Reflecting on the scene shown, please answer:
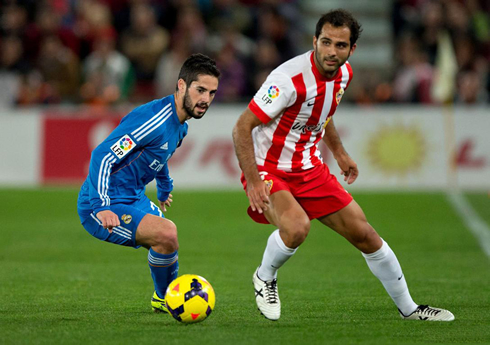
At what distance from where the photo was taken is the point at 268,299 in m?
5.78

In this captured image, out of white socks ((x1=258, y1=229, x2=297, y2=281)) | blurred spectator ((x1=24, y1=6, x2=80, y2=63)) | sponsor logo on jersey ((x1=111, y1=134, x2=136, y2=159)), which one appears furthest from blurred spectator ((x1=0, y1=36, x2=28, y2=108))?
white socks ((x1=258, y1=229, x2=297, y2=281))

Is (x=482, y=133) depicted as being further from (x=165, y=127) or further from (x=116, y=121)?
(x=165, y=127)

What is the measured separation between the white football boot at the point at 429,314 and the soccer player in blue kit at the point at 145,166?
1.78m

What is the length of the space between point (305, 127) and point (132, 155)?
127cm

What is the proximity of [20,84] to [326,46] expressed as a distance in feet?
39.0

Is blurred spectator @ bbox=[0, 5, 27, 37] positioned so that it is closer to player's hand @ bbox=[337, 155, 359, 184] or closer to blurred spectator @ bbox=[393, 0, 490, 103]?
blurred spectator @ bbox=[393, 0, 490, 103]

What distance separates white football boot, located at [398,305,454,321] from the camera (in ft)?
19.3

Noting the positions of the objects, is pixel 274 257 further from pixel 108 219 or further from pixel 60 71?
pixel 60 71

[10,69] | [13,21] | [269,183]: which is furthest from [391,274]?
[13,21]

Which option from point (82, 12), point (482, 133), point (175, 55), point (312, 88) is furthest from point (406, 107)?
point (312, 88)

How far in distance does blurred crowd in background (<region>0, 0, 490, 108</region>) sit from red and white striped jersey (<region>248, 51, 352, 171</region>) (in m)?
9.82

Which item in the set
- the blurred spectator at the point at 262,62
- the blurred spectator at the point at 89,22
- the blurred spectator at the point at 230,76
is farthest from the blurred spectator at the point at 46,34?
the blurred spectator at the point at 262,62

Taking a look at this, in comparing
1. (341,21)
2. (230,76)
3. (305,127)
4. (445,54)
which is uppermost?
(341,21)

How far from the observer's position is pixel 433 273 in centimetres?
817
